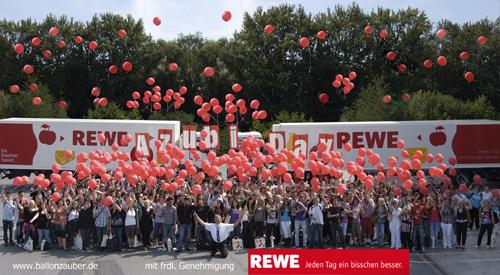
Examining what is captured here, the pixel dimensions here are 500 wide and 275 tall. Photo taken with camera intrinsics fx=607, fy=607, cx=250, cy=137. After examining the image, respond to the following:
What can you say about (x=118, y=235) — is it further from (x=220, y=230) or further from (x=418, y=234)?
(x=418, y=234)

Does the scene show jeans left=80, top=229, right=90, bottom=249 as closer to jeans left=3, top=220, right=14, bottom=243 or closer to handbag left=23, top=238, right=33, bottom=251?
handbag left=23, top=238, right=33, bottom=251

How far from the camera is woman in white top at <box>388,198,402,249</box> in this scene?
14531 millimetres

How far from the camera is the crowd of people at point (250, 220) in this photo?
14516mm

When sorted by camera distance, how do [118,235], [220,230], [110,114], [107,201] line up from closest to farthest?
[220,230], [107,201], [118,235], [110,114]

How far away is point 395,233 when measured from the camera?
14.5 m

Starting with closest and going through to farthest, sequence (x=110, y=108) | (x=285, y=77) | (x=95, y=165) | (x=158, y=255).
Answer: (x=158, y=255)
(x=95, y=165)
(x=110, y=108)
(x=285, y=77)

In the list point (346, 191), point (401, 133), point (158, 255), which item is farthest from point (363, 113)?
point (158, 255)

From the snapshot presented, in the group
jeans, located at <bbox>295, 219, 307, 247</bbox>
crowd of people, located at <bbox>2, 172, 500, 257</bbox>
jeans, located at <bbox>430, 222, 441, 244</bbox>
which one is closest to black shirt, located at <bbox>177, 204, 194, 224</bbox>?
crowd of people, located at <bbox>2, 172, 500, 257</bbox>

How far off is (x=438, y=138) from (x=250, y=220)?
14.4 meters

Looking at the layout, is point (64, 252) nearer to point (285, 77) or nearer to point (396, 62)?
point (285, 77)

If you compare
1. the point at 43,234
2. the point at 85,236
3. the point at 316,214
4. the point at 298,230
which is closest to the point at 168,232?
the point at 85,236

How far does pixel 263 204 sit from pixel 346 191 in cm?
249

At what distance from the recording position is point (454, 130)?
86.6ft

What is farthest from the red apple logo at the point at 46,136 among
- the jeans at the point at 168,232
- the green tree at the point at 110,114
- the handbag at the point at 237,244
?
the green tree at the point at 110,114
